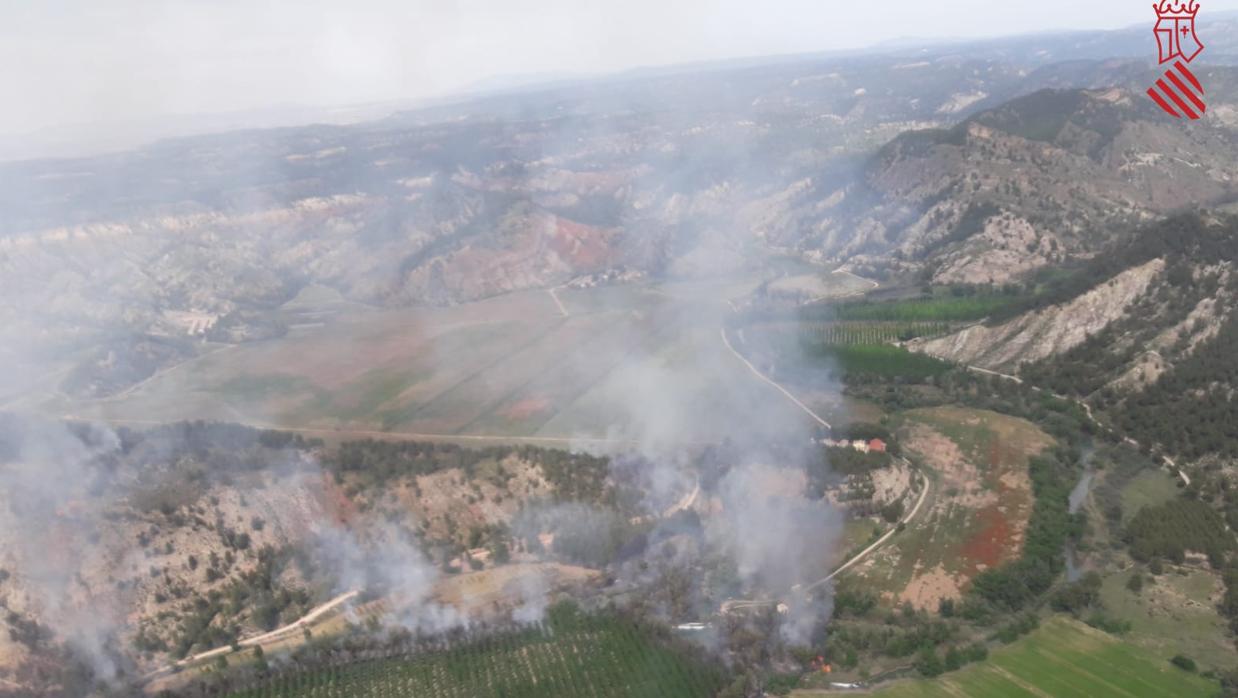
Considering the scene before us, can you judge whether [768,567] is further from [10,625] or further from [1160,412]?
[10,625]

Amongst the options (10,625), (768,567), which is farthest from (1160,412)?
(10,625)

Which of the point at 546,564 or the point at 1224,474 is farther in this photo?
the point at 1224,474

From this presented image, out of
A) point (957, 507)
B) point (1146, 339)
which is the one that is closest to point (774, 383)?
point (957, 507)

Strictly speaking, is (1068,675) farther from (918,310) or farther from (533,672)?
(918,310)

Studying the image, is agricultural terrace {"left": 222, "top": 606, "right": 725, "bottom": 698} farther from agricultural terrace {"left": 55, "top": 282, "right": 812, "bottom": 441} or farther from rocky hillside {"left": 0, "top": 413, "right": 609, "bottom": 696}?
agricultural terrace {"left": 55, "top": 282, "right": 812, "bottom": 441}

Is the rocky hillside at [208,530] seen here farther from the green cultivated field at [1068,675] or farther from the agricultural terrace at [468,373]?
the green cultivated field at [1068,675]

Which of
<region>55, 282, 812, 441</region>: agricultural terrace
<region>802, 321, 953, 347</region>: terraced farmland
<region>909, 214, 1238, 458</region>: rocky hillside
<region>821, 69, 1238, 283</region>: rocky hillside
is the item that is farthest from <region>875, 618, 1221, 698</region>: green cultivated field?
<region>821, 69, 1238, 283</region>: rocky hillside

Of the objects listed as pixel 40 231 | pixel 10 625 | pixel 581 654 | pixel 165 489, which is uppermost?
pixel 40 231

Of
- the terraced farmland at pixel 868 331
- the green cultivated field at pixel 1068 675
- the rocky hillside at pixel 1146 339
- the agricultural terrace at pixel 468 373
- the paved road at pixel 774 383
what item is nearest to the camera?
the green cultivated field at pixel 1068 675

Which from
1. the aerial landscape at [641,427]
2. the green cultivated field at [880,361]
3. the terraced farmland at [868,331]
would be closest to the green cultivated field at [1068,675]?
the aerial landscape at [641,427]
